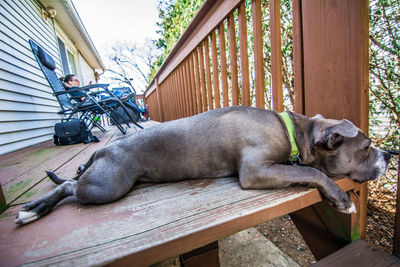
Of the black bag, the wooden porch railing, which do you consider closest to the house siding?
the black bag

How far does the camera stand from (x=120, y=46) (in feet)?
77.0

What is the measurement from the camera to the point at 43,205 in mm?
1244

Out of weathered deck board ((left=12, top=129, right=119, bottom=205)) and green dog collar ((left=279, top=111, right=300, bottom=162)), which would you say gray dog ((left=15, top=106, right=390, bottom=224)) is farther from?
weathered deck board ((left=12, top=129, right=119, bottom=205))

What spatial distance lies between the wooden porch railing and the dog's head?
50 cm

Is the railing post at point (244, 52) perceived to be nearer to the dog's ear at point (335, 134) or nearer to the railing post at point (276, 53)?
the railing post at point (276, 53)

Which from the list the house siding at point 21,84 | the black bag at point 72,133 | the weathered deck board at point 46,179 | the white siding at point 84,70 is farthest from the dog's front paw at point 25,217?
the white siding at point 84,70

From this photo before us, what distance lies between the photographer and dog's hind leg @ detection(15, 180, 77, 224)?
113 cm

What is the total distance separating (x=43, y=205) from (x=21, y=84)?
444 cm

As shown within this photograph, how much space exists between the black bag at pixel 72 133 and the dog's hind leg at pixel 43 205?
109 inches

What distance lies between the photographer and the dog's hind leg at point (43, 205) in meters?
1.13

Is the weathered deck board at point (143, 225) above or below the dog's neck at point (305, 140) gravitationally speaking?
below

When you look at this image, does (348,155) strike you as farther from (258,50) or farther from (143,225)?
(143,225)

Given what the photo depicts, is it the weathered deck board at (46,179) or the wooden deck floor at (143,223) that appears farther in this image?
the weathered deck board at (46,179)

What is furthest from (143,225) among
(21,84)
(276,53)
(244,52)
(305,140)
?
(21,84)
